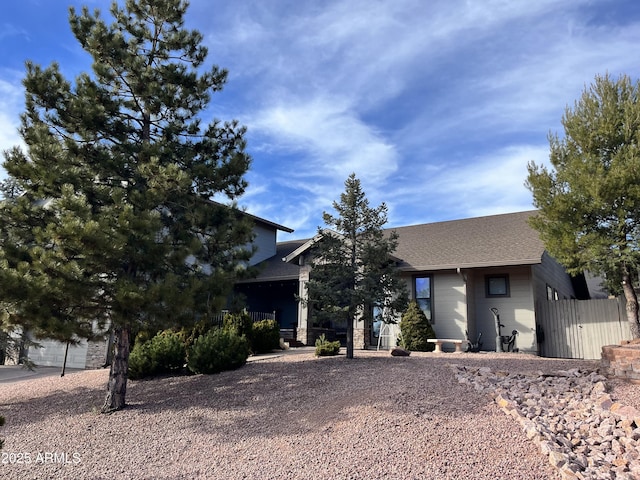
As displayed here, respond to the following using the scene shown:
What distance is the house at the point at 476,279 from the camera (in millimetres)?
13922

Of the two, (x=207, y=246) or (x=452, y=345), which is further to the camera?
(x=452, y=345)

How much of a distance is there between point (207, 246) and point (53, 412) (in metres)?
4.19

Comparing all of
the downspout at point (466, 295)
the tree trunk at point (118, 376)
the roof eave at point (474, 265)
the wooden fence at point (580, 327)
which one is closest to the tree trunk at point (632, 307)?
the roof eave at point (474, 265)

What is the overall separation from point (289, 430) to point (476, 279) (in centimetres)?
1057

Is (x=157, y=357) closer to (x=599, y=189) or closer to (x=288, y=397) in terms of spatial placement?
(x=288, y=397)

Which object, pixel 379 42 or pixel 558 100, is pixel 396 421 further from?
pixel 558 100

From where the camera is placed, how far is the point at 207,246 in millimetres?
9039

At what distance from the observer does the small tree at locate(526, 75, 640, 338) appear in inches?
410

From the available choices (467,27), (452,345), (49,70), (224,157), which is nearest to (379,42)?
(467,27)

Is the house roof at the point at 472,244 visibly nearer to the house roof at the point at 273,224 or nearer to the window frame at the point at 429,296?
the window frame at the point at 429,296

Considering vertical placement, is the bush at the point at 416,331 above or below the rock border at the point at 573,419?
above

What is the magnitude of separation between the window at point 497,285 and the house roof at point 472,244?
3.01 feet

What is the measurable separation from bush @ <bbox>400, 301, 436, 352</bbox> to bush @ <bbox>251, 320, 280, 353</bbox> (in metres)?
4.05

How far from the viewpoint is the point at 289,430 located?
622 cm
